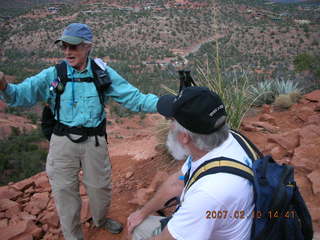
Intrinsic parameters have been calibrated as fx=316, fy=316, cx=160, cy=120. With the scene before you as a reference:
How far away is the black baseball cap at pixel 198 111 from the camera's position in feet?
4.56

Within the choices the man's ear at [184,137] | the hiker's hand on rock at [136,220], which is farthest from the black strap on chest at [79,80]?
the man's ear at [184,137]

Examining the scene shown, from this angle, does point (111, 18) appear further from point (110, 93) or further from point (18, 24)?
point (110, 93)

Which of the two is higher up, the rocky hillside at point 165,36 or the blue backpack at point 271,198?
the blue backpack at point 271,198

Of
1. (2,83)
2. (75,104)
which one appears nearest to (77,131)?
(75,104)

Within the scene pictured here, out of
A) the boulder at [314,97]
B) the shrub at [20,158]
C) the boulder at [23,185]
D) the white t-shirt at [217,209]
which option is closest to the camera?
the white t-shirt at [217,209]

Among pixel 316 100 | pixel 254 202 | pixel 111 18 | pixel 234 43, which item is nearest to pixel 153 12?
pixel 111 18

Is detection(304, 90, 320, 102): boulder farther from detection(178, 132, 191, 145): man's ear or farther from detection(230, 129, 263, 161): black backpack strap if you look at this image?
detection(178, 132, 191, 145): man's ear

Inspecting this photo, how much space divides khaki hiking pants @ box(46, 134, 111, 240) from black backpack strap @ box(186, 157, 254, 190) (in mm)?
1352

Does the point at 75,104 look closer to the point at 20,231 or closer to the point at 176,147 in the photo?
the point at 176,147

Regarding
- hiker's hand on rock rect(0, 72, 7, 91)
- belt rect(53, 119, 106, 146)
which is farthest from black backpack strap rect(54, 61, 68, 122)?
hiker's hand on rock rect(0, 72, 7, 91)

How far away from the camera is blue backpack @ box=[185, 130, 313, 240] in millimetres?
1332

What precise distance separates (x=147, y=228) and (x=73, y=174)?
841mm

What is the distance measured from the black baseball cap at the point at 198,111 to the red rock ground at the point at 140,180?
4.95 ft

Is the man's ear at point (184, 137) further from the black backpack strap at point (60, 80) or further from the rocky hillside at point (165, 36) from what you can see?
the rocky hillside at point (165, 36)
